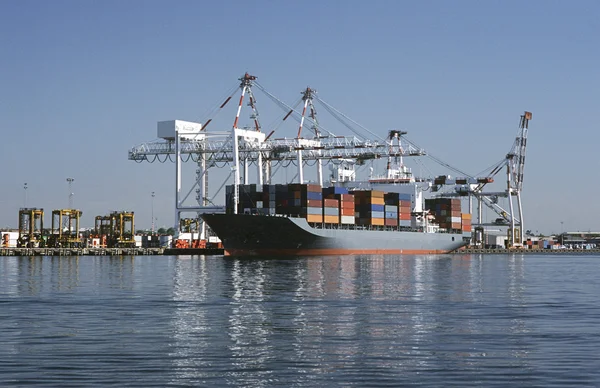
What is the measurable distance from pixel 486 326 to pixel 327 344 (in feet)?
19.5

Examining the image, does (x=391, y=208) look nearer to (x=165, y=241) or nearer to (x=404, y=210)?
(x=404, y=210)

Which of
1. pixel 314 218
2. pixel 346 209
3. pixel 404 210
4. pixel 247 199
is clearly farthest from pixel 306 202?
pixel 404 210

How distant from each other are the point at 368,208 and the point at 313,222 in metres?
11.9

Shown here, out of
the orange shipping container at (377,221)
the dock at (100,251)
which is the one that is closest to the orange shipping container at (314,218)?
the orange shipping container at (377,221)

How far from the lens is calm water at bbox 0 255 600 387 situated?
15570 millimetres

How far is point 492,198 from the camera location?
152 m

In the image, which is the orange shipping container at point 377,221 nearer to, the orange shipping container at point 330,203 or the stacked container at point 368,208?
the stacked container at point 368,208

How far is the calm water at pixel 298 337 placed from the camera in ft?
51.1

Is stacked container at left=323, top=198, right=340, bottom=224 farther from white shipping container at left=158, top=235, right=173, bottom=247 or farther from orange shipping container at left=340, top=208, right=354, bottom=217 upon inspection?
white shipping container at left=158, top=235, right=173, bottom=247

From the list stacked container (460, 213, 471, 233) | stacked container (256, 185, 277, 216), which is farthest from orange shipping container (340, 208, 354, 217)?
stacked container (460, 213, 471, 233)

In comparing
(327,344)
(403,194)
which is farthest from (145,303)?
(403,194)

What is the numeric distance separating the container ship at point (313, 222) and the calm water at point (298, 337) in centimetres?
4233

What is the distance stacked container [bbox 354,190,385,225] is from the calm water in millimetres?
55447

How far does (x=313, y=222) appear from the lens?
273 feet
